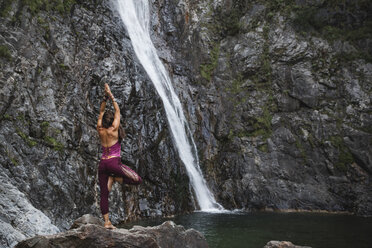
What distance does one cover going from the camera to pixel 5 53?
10562 millimetres

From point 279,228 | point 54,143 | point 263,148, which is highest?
point 263,148

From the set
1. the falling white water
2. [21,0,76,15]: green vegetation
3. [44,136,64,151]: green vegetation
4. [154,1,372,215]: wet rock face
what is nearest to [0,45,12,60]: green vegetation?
[21,0,76,15]: green vegetation

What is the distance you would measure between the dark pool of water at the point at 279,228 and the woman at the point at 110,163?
4.64m

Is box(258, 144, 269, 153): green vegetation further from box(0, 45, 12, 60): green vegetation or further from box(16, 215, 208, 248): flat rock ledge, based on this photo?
box(16, 215, 208, 248): flat rock ledge

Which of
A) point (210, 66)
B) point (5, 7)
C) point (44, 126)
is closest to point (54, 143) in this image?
point (44, 126)

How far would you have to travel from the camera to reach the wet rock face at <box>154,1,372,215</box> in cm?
1723

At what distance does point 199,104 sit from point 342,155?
28.1ft

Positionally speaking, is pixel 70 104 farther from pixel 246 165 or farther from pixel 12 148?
pixel 246 165

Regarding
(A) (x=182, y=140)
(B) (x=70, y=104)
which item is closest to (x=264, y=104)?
(A) (x=182, y=140)

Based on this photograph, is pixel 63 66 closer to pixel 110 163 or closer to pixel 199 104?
pixel 110 163

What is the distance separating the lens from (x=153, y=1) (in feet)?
75.1

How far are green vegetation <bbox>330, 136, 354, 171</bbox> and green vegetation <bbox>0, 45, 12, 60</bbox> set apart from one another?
1585 centimetres

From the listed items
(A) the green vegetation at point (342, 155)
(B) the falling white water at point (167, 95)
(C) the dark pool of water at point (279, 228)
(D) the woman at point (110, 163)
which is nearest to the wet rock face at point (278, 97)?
(A) the green vegetation at point (342, 155)

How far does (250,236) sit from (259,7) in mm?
17363
